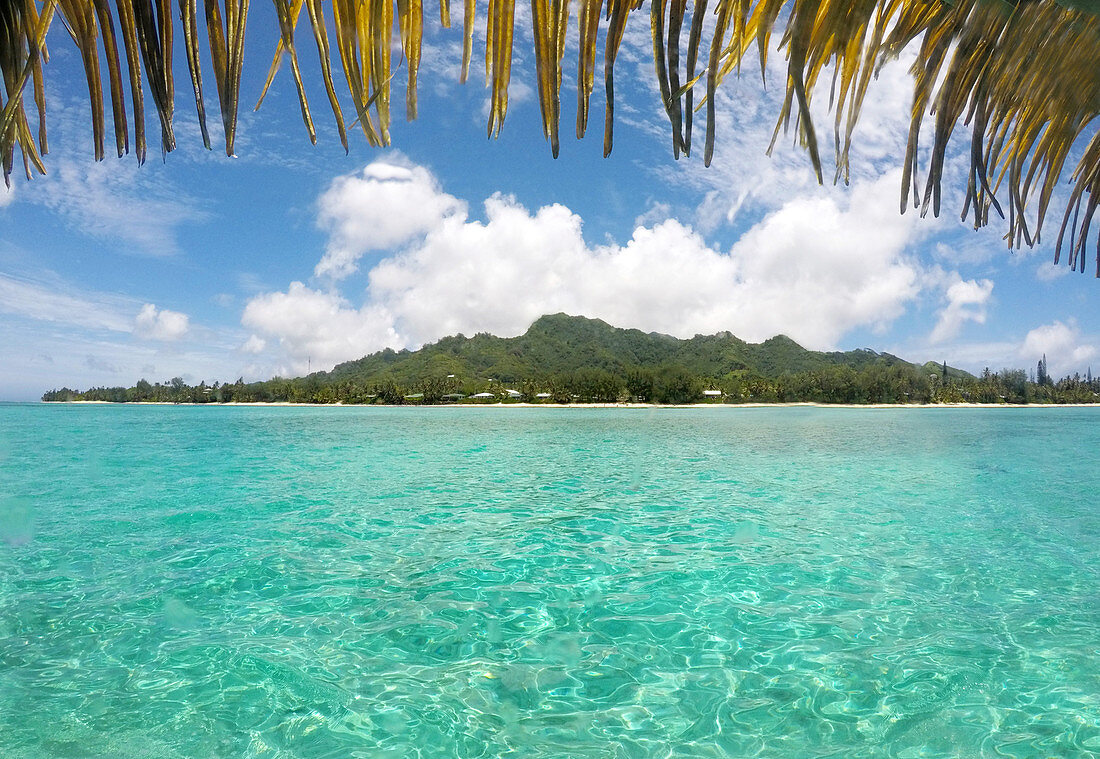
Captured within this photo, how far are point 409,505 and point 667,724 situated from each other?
7.87 m

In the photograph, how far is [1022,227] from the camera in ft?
6.67

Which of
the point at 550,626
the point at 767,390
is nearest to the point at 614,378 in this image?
the point at 767,390

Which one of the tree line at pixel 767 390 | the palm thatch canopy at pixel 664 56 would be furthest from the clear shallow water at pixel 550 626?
the tree line at pixel 767 390

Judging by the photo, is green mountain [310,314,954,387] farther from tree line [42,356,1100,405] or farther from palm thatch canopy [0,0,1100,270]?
palm thatch canopy [0,0,1100,270]

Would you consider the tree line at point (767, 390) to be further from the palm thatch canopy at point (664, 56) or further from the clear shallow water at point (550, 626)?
the palm thatch canopy at point (664, 56)

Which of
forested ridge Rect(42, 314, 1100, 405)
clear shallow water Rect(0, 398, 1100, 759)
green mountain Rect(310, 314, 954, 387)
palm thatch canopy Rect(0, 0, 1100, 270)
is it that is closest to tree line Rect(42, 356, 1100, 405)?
forested ridge Rect(42, 314, 1100, 405)

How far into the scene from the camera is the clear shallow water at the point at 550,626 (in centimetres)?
367

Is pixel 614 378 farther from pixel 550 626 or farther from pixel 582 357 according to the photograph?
pixel 550 626

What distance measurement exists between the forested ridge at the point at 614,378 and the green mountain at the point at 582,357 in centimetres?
35

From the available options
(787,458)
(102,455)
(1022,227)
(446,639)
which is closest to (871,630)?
(446,639)

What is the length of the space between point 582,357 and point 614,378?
5972cm

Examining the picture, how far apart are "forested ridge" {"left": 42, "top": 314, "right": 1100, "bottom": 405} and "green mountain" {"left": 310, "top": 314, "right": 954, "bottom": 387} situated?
1.14 feet

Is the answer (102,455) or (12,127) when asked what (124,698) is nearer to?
(12,127)

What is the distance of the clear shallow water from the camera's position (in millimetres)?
3670
